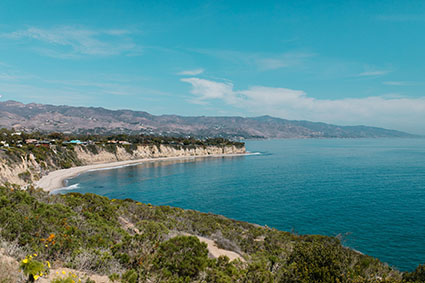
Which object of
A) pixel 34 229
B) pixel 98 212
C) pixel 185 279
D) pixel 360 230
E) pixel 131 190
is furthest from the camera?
pixel 131 190

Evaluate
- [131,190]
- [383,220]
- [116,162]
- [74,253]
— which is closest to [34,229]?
[74,253]

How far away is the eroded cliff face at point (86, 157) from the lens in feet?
163

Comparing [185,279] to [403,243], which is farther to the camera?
[403,243]

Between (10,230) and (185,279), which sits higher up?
(10,230)

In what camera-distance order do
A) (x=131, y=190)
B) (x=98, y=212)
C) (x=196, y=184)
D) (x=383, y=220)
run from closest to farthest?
(x=98, y=212) → (x=383, y=220) → (x=131, y=190) → (x=196, y=184)

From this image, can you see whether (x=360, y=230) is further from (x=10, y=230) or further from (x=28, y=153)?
(x=28, y=153)

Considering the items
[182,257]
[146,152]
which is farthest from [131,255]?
[146,152]

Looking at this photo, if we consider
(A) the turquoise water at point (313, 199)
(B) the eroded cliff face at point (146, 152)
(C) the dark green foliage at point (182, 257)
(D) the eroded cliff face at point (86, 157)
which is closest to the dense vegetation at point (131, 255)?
(C) the dark green foliage at point (182, 257)

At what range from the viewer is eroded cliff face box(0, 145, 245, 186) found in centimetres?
4953

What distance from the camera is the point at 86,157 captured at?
88875 mm

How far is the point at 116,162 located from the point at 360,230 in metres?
85.8

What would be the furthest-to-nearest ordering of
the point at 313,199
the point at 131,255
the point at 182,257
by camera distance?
1. the point at 313,199
2. the point at 131,255
3. the point at 182,257

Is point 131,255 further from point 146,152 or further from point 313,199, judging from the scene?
point 146,152

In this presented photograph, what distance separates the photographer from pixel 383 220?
108 ft
